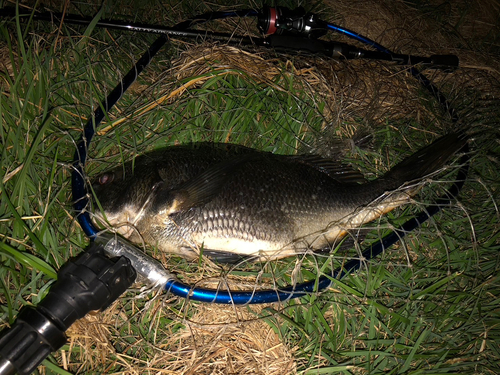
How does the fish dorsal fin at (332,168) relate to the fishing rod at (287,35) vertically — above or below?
below

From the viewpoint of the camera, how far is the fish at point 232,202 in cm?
224

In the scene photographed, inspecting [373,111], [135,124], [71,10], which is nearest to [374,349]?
[373,111]

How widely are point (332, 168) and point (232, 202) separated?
36.7 inches

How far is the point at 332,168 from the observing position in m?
2.71

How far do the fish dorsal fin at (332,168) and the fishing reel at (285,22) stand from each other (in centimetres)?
129

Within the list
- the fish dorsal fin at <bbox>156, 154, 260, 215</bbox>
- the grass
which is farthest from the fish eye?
the fish dorsal fin at <bbox>156, 154, 260, 215</bbox>

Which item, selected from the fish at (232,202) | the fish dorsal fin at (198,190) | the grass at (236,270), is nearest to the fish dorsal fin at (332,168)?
the fish at (232,202)

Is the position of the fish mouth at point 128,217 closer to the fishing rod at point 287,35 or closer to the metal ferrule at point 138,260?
the metal ferrule at point 138,260

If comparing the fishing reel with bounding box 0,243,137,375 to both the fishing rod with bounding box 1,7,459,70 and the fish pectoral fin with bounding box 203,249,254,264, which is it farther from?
the fishing rod with bounding box 1,7,459,70

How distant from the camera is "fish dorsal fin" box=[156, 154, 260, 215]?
2.20 m

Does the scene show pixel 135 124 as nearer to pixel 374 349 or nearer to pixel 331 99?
pixel 331 99

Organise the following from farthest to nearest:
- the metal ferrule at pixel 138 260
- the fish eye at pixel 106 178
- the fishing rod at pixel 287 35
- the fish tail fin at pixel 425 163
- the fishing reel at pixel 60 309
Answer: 1. the fishing rod at pixel 287 35
2. the fish tail fin at pixel 425 163
3. the fish eye at pixel 106 178
4. the metal ferrule at pixel 138 260
5. the fishing reel at pixel 60 309

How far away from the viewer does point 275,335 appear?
228cm

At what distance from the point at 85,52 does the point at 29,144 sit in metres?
1.11
